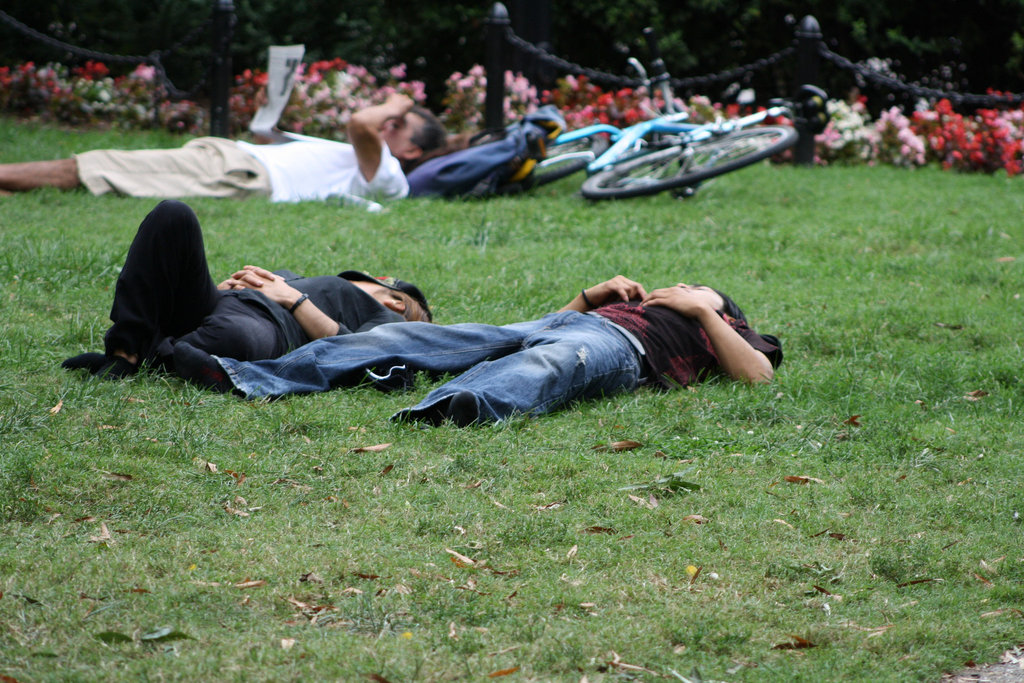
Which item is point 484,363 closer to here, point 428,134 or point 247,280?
point 247,280

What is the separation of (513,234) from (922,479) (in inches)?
173

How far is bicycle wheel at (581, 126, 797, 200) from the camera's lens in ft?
28.7

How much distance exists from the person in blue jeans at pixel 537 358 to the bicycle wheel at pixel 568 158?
4649mm

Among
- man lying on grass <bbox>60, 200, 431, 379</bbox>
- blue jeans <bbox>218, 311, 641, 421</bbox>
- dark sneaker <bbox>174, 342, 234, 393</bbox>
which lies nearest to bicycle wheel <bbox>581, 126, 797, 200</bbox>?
man lying on grass <bbox>60, 200, 431, 379</bbox>

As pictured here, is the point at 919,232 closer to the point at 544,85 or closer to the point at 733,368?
the point at 733,368

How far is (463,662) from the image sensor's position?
2309 mm

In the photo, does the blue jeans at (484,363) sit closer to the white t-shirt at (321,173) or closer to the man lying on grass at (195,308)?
the man lying on grass at (195,308)

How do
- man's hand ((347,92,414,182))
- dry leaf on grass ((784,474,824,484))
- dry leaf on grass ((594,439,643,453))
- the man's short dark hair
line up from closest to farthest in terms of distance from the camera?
dry leaf on grass ((784,474,824,484)) → dry leaf on grass ((594,439,643,453)) → man's hand ((347,92,414,182)) → the man's short dark hair

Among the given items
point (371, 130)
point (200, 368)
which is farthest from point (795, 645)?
point (371, 130)

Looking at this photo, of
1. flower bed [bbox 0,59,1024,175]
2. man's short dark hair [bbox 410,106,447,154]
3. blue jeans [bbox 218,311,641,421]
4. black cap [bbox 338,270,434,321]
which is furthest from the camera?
flower bed [bbox 0,59,1024,175]

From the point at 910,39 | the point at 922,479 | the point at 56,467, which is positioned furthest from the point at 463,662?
the point at 910,39

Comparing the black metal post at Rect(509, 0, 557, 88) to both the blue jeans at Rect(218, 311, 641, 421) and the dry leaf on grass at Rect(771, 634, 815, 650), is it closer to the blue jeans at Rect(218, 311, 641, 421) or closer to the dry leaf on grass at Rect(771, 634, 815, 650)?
the blue jeans at Rect(218, 311, 641, 421)

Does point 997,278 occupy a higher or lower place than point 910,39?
lower

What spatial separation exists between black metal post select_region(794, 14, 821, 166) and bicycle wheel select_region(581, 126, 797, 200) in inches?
101
